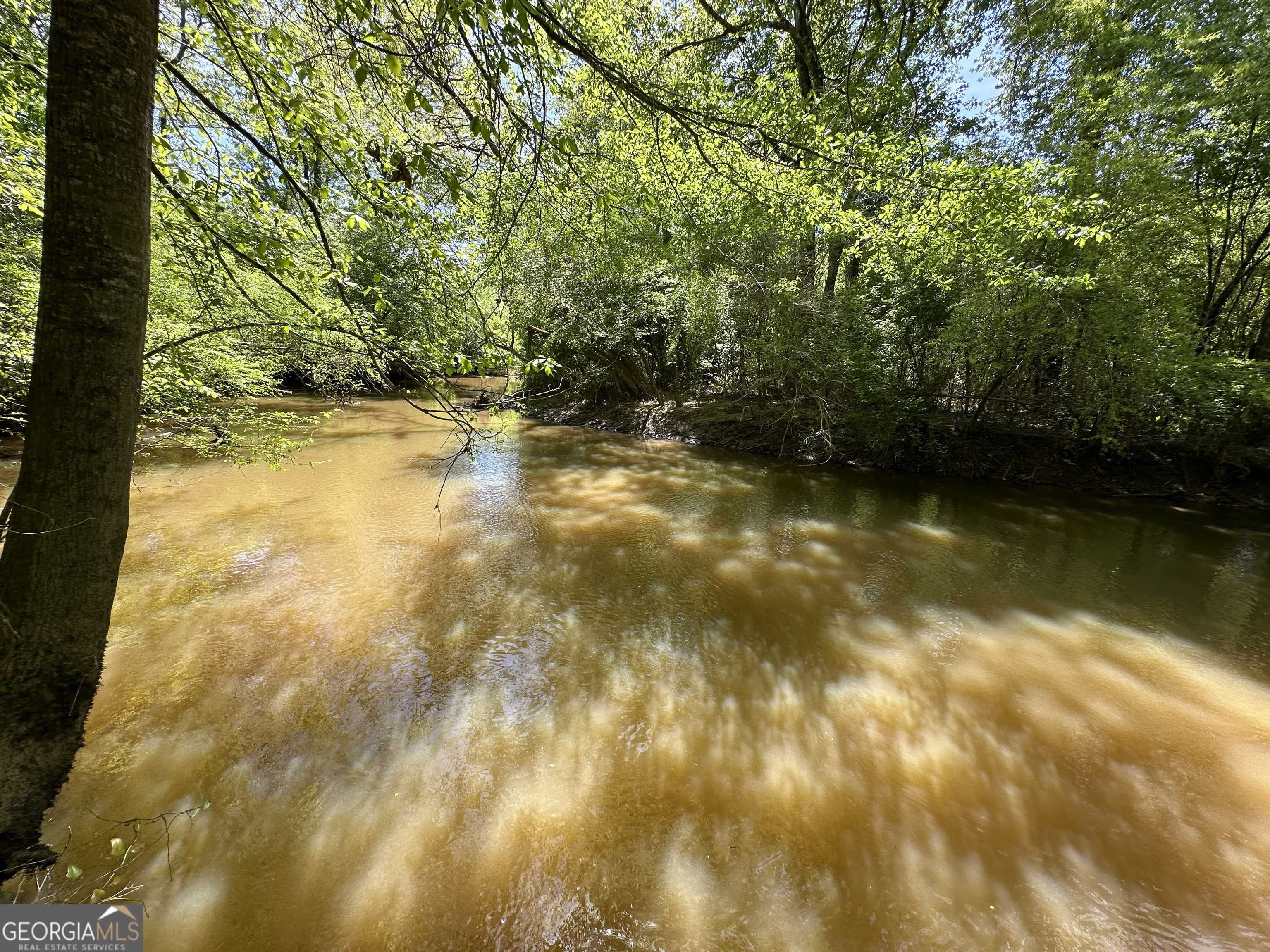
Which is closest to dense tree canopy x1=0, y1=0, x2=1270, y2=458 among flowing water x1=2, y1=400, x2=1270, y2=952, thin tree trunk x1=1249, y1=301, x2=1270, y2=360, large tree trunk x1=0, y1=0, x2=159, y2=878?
thin tree trunk x1=1249, y1=301, x2=1270, y2=360

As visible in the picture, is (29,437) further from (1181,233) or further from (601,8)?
(1181,233)

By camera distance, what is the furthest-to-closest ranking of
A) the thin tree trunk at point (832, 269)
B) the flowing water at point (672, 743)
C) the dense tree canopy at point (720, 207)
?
the thin tree trunk at point (832, 269)
the dense tree canopy at point (720, 207)
the flowing water at point (672, 743)

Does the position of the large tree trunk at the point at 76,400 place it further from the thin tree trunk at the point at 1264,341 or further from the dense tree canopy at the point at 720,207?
the thin tree trunk at the point at 1264,341

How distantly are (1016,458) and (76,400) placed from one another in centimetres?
1340

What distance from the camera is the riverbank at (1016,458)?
8.94 meters

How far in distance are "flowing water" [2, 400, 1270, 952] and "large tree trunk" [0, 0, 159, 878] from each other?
88 cm

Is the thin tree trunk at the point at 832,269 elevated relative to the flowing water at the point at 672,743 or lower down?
elevated

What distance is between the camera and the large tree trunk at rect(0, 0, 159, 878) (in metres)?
1.51

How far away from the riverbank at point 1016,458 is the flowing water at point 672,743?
3556 millimetres

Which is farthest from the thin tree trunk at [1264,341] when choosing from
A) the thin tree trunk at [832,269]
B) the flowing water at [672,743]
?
the thin tree trunk at [832,269]

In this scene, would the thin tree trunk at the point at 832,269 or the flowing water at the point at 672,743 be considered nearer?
the flowing water at the point at 672,743

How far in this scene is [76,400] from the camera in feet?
5.37

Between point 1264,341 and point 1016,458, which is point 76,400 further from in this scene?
point 1264,341

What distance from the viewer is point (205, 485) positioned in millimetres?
7441
